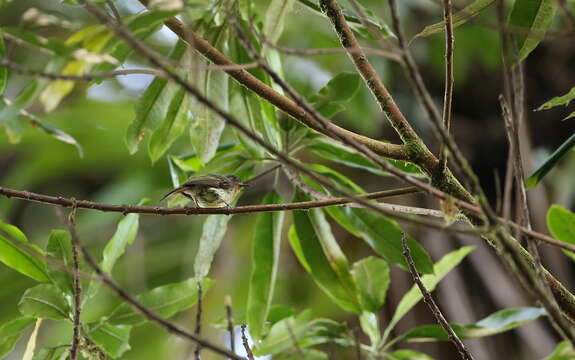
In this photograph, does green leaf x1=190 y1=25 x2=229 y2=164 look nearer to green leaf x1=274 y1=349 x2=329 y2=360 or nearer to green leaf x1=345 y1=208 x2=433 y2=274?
green leaf x1=345 y1=208 x2=433 y2=274

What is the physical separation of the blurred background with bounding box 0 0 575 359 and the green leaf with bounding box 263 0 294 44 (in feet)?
4.85

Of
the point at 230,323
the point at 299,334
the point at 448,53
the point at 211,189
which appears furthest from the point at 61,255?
the point at 448,53

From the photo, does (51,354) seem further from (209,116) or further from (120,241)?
(209,116)

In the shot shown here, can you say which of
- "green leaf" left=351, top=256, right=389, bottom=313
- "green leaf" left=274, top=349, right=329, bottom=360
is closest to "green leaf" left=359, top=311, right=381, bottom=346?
"green leaf" left=351, top=256, right=389, bottom=313

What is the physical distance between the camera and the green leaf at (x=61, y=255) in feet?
5.81

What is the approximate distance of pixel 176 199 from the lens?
2.03 m

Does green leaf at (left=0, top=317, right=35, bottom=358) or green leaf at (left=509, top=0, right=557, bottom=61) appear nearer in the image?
green leaf at (left=509, top=0, right=557, bottom=61)

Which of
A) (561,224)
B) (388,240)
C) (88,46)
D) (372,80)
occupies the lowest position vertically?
(561,224)

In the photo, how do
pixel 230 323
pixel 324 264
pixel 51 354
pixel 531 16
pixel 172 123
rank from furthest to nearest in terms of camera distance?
pixel 324 264, pixel 172 123, pixel 51 354, pixel 531 16, pixel 230 323

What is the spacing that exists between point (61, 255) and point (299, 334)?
2.19 feet

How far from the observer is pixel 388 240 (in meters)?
1.86

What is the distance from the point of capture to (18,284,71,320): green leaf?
1.68 metres

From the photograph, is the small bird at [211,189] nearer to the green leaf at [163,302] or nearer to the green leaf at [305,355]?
the green leaf at [163,302]

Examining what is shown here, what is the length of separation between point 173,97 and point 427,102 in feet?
3.36
